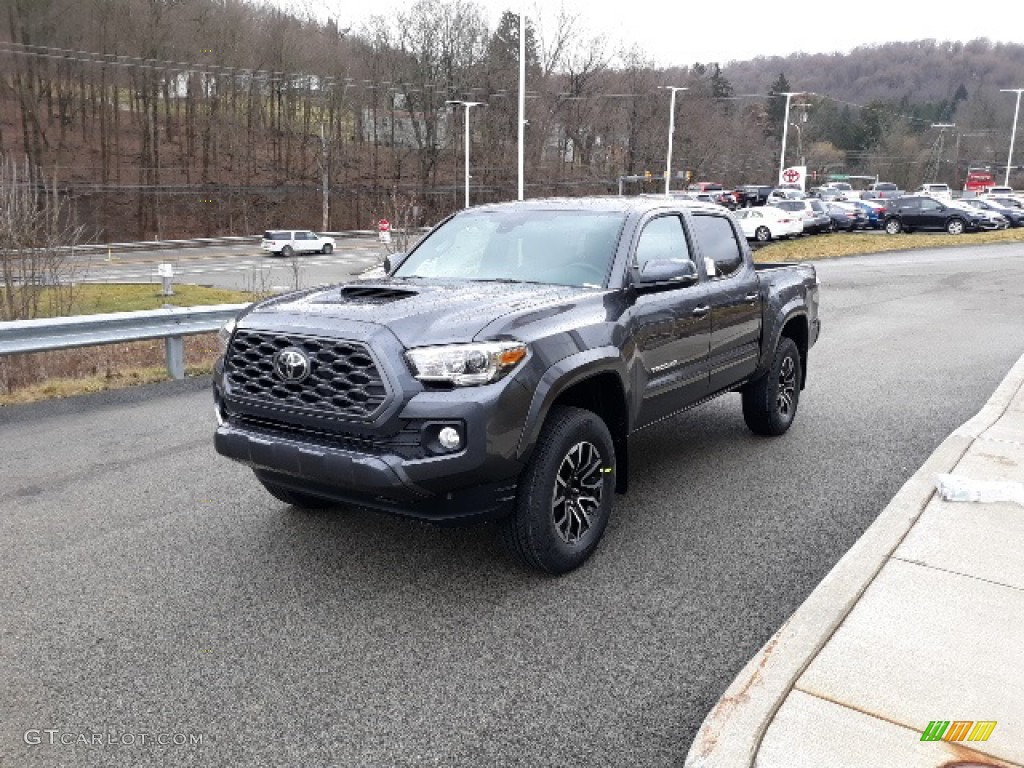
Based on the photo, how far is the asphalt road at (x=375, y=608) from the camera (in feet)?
9.91

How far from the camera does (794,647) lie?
10.9ft

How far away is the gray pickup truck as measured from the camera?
12.0 feet

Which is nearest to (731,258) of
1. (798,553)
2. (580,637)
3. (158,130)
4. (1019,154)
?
(798,553)

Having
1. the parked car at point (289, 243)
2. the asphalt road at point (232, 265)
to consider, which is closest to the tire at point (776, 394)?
the asphalt road at point (232, 265)

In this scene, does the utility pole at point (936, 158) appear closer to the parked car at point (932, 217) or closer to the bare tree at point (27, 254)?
the parked car at point (932, 217)

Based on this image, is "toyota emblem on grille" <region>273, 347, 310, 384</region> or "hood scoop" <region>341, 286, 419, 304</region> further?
"hood scoop" <region>341, 286, 419, 304</region>

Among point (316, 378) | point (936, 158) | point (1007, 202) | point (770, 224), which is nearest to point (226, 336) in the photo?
point (316, 378)

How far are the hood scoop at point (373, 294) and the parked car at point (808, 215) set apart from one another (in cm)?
3175

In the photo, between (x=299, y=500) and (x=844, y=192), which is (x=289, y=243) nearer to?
(x=844, y=192)

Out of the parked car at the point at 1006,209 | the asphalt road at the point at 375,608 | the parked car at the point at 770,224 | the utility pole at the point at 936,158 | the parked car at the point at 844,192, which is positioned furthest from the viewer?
the utility pole at the point at 936,158

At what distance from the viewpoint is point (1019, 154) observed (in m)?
102

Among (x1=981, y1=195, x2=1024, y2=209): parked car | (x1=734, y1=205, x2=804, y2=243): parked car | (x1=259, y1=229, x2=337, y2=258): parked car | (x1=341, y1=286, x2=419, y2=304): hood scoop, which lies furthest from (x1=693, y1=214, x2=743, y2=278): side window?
(x1=981, y1=195, x2=1024, y2=209): parked car

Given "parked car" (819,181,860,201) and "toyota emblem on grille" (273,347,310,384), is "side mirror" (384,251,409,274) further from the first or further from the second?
"parked car" (819,181,860,201)

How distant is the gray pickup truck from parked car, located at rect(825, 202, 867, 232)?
3580 cm
